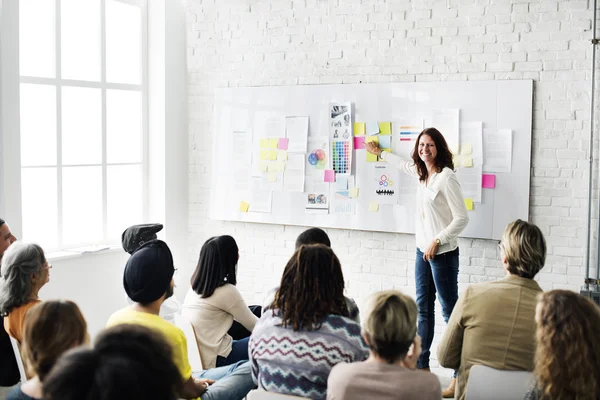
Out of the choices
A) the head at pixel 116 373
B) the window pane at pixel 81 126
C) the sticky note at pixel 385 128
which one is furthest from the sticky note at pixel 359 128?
the head at pixel 116 373

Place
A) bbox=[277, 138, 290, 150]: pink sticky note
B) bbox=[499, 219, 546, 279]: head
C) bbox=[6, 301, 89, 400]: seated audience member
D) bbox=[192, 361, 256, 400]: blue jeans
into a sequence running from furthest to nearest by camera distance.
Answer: bbox=[277, 138, 290, 150]: pink sticky note
bbox=[192, 361, 256, 400]: blue jeans
bbox=[499, 219, 546, 279]: head
bbox=[6, 301, 89, 400]: seated audience member

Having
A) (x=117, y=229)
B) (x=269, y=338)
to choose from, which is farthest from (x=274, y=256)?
(x=269, y=338)

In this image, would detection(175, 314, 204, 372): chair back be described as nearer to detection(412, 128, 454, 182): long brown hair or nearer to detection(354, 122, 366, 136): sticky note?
detection(412, 128, 454, 182): long brown hair

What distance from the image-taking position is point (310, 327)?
272 centimetres

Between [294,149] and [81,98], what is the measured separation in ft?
5.90

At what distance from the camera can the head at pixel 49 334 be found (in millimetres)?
2146

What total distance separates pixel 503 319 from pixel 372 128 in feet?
9.43

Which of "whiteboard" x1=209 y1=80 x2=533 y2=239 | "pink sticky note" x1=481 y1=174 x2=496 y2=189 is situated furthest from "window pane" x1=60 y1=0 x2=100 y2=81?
"pink sticky note" x1=481 y1=174 x2=496 y2=189

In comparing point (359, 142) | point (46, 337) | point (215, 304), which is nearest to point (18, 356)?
point (215, 304)

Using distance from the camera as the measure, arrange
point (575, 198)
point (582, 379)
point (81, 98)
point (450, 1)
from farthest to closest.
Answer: point (81, 98) → point (450, 1) → point (575, 198) → point (582, 379)

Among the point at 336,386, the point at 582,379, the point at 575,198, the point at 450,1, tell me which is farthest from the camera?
the point at 450,1

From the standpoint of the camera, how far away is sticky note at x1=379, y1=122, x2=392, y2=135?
18.1 feet

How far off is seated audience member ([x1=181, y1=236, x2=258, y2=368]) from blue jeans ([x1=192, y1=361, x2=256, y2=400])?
0.18m

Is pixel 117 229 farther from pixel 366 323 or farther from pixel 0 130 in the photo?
pixel 366 323
